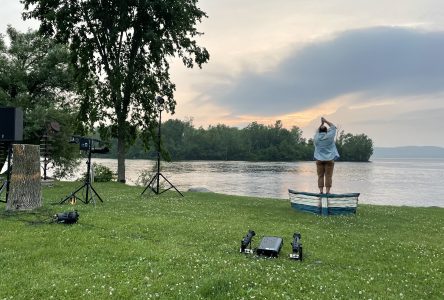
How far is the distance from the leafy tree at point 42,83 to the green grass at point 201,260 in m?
23.7

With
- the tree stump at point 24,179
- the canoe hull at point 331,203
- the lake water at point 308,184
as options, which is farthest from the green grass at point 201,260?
the lake water at point 308,184

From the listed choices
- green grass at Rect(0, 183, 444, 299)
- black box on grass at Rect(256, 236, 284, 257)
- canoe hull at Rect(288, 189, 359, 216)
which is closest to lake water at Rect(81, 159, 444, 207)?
canoe hull at Rect(288, 189, 359, 216)

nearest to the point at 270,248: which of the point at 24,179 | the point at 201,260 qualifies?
the point at 201,260

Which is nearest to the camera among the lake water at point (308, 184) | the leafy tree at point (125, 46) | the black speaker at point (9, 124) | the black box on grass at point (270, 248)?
the black box on grass at point (270, 248)

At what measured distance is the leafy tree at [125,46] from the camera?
107 feet

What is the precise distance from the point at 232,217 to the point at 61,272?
28.5ft

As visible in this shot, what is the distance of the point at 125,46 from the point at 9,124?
72.2ft

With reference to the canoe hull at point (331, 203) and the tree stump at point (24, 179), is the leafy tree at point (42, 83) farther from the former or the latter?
the canoe hull at point (331, 203)

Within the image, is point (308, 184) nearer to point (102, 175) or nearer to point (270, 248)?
point (102, 175)

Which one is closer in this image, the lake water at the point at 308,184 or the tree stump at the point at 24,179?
the tree stump at the point at 24,179

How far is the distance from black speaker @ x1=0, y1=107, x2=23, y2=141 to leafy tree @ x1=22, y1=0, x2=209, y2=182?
17.7 meters

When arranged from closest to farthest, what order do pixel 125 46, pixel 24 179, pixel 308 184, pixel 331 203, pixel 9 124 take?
pixel 9 124 → pixel 24 179 → pixel 331 203 → pixel 125 46 → pixel 308 184

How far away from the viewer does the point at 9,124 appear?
48.1 ft

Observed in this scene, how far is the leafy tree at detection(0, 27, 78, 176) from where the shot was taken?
119 feet
